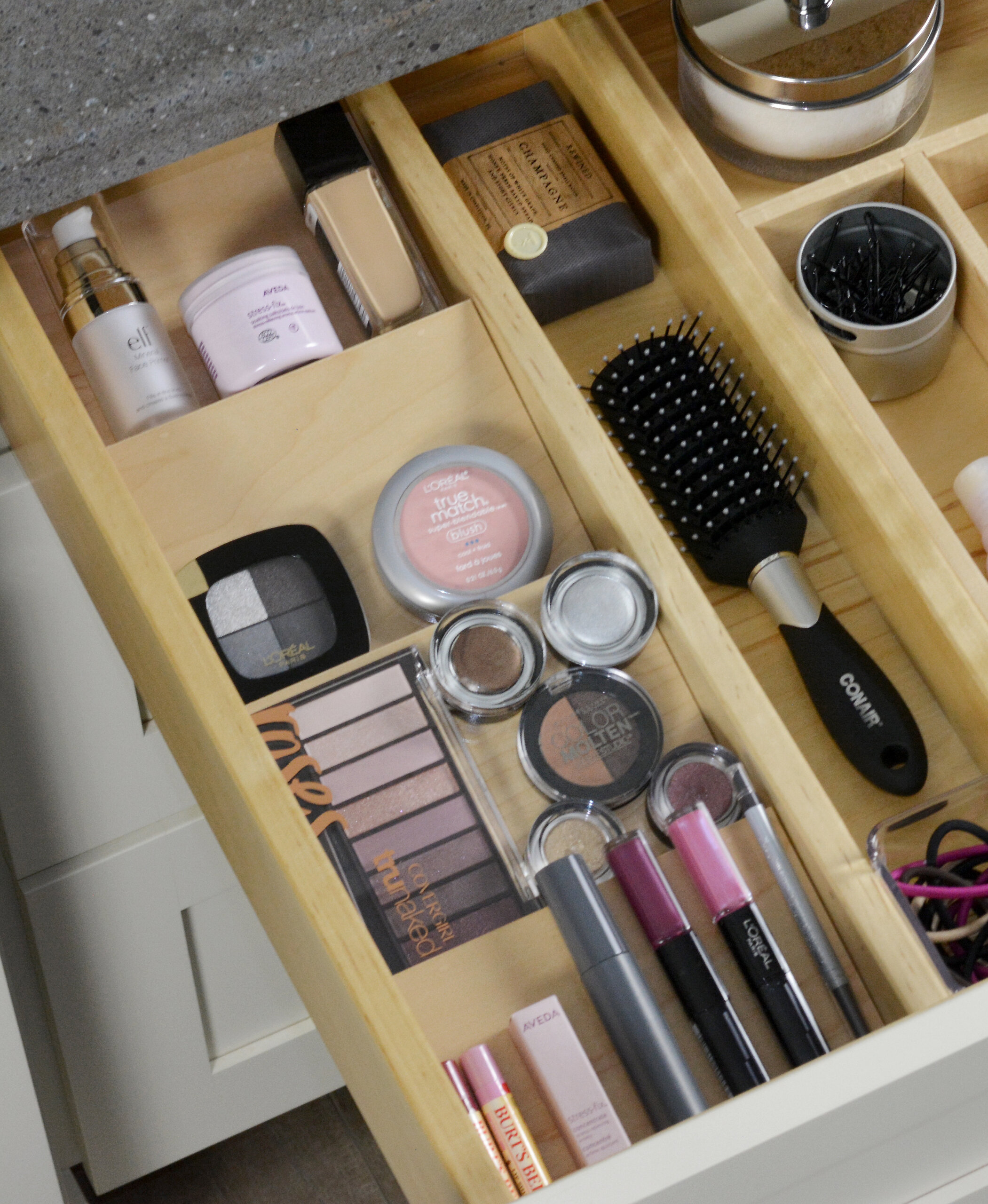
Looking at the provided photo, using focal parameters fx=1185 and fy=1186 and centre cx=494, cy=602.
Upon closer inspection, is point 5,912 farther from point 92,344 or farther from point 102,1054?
point 92,344

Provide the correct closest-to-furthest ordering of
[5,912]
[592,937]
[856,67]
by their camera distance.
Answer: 1. [592,937]
2. [856,67]
3. [5,912]

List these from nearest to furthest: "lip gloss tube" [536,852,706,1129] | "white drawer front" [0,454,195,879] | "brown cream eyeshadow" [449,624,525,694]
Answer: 1. "lip gloss tube" [536,852,706,1129]
2. "brown cream eyeshadow" [449,624,525,694]
3. "white drawer front" [0,454,195,879]

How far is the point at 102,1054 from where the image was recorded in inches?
31.1

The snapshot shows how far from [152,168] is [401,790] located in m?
0.32

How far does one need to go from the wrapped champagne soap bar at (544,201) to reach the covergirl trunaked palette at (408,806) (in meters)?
0.24

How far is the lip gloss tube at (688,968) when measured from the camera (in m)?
0.49

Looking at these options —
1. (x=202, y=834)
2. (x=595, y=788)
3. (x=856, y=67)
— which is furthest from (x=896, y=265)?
(x=202, y=834)

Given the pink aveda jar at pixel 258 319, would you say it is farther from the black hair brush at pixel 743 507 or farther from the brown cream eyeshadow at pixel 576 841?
the brown cream eyeshadow at pixel 576 841

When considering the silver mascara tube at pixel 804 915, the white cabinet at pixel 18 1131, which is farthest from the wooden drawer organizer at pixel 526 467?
the white cabinet at pixel 18 1131

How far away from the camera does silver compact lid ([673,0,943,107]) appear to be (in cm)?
61

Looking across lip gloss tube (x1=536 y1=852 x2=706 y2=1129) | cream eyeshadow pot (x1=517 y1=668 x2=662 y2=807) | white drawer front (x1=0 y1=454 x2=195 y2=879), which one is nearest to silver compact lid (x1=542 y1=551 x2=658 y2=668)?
cream eyeshadow pot (x1=517 y1=668 x2=662 y2=807)

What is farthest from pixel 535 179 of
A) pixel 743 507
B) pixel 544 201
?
pixel 743 507

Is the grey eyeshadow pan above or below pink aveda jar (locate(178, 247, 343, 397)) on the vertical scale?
below

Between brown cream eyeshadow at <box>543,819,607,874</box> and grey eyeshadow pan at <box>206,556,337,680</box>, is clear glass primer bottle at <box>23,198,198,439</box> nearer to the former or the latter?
grey eyeshadow pan at <box>206,556,337,680</box>
